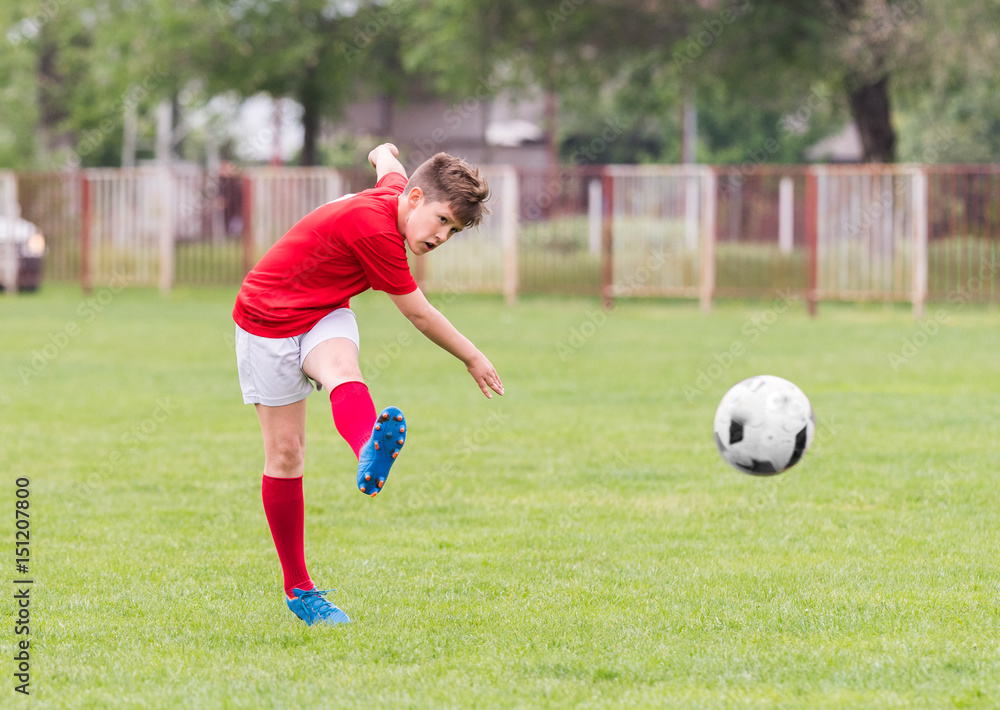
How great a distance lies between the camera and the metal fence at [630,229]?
19391mm

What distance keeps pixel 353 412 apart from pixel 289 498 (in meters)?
0.60

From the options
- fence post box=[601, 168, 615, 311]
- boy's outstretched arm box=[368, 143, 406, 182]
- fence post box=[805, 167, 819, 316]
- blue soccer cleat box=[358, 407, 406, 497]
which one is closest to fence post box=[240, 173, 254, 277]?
fence post box=[601, 168, 615, 311]

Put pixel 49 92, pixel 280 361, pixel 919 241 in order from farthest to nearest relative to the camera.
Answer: pixel 49 92, pixel 919 241, pixel 280 361

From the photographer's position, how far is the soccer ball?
5.68 meters

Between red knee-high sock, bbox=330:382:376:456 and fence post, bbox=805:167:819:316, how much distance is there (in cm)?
1623

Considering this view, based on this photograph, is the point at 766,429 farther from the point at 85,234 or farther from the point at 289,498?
the point at 85,234

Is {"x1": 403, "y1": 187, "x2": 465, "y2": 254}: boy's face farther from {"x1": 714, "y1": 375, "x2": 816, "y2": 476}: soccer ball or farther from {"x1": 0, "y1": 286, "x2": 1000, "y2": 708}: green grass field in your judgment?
{"x1": 714, "y1": 375, "x2": 816, "y2": 476}: soccer ball

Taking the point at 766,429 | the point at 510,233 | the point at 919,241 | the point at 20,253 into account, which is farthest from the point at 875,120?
the point at 766,429

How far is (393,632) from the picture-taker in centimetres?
448

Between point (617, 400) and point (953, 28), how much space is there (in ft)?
45.4

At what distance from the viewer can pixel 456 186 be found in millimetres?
4352

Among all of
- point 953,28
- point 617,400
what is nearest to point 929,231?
point 953,28

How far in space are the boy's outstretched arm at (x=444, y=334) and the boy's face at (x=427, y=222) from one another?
187 millimetres

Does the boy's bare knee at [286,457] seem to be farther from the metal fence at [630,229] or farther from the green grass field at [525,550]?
the metal fence at [630,229]
